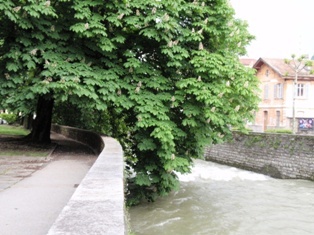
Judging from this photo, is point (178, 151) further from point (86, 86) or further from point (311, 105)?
point (311, 105)

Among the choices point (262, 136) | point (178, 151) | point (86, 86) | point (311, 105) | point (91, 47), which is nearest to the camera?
point (86, 86)

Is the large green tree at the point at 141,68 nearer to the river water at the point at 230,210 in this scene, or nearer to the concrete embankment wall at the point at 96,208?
the river water at the point at 230,210

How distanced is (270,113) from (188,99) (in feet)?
119

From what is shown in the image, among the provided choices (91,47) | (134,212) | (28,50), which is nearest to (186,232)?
(134,212)

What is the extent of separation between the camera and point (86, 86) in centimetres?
1176

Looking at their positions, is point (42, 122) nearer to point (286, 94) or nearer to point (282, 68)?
point (286, 94)

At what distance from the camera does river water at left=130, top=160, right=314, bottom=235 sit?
42.1ft

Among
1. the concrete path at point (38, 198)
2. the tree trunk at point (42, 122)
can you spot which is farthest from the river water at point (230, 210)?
the tree trunk at point (42, 122)

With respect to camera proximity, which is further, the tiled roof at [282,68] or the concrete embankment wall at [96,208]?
the tiled roof at [282,68]

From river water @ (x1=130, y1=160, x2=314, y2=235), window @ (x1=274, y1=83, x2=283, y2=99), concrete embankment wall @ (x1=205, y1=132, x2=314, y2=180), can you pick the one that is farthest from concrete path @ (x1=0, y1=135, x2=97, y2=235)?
window @ (x1=274, y1=83, x2=283, y2=99)

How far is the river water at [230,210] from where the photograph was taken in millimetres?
12844

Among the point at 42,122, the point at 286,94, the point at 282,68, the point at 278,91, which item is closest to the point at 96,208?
the point at 42,122

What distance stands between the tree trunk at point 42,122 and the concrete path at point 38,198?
19.3 feet

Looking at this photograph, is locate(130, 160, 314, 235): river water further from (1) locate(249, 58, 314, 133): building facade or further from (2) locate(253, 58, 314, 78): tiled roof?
(2) locate(253, 58, 314, 78): tiled roof
